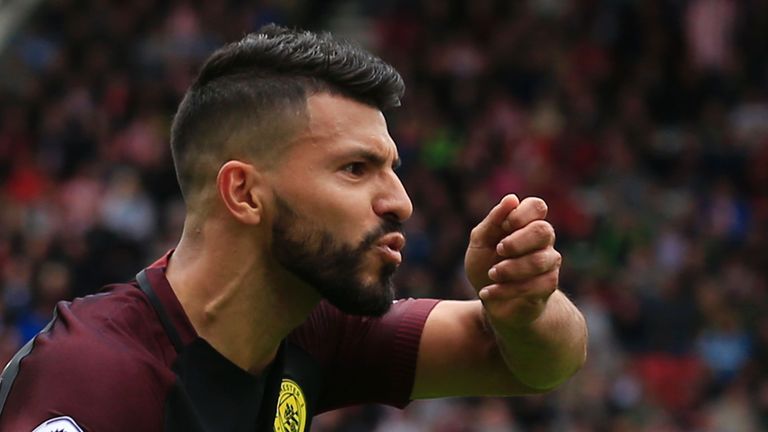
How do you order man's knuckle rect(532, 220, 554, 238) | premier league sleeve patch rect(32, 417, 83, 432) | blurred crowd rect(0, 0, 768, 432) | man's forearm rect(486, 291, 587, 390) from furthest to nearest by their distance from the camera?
Result: blurred crowd rect(0, 0, 768, 432)
man's forearm rect(486, 291, 587, 390)
man's knuckle rect(532, 220, 554, 238)
premier league sleeve patch rect(32, 417, 83, 432)

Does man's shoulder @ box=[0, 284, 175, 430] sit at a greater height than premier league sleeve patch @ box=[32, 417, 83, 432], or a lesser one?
greater

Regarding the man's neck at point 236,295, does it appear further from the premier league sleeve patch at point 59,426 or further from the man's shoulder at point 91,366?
the premier league sleeve patch at point 59,426

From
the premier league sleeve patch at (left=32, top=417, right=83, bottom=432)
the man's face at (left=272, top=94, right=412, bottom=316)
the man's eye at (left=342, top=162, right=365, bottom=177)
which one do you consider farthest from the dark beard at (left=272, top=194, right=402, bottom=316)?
the premier league sleeve patch at (left=32, top=417, right=83, bottom=432)

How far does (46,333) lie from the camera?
330 cm

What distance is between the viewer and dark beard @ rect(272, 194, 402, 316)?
3.41 m

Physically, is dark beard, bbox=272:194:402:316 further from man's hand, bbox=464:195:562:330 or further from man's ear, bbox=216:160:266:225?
man's hand, bbox=464:195:562:330

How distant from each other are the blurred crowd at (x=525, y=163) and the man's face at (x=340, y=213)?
714 centimetres

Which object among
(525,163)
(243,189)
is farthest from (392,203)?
(525,163)

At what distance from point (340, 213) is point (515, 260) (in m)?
0.38

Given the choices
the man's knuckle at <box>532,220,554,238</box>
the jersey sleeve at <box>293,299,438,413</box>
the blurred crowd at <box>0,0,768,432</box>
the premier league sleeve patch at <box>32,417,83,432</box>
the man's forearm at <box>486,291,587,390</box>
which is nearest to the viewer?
the premier league sleeve patch at <box>32,417,83,432</box>

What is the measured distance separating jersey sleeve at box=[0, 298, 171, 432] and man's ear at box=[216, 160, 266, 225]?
0.41m

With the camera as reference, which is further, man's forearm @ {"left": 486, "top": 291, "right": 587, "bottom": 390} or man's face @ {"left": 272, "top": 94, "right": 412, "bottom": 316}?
man's forearm @ {"left": 486, "top": 291, "right": 587, "bottom": 390}

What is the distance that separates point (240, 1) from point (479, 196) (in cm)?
460

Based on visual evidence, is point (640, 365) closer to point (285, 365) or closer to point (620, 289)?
point (620, 289)
